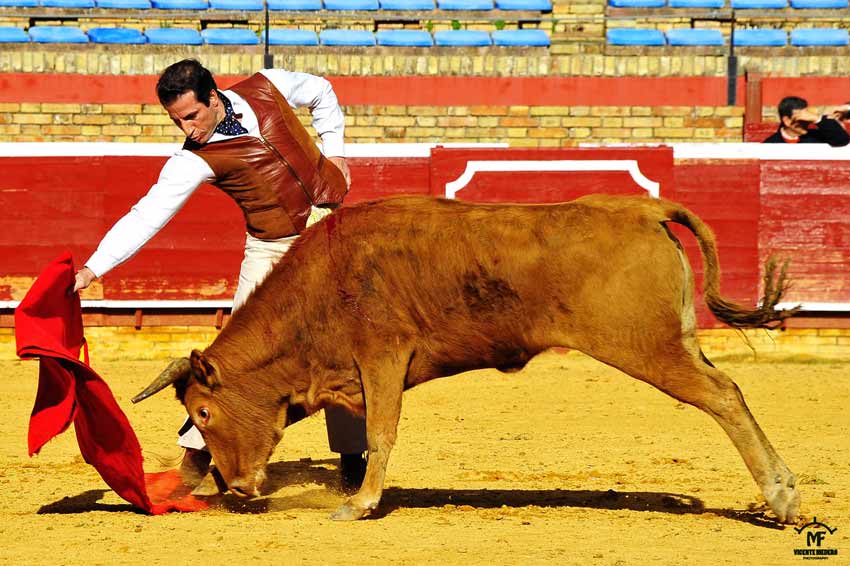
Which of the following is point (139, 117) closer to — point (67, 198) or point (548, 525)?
point (67, 198)

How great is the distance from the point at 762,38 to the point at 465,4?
10.5 feet

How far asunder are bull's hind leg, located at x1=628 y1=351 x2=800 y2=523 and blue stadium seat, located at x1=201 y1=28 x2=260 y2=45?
1008 cm

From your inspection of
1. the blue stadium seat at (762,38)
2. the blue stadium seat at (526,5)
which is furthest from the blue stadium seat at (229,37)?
the blue stadium seat at (762,38)

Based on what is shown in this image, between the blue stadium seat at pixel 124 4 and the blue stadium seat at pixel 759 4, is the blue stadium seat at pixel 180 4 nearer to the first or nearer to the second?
the blue stadium seat at pixel 124 4

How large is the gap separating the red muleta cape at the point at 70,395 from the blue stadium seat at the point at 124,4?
10.1 m

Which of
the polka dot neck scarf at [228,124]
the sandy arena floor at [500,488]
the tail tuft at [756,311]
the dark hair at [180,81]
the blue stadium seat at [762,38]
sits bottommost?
the sandy arena floor at [500,488]

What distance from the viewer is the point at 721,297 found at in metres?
4.98

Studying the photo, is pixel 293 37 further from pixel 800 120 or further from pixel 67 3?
pixel 800 120

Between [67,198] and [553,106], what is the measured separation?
4.46m

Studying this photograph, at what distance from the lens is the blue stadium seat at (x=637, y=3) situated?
14500 mm

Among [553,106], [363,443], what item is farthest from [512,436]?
[553,106]

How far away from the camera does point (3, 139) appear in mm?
12109

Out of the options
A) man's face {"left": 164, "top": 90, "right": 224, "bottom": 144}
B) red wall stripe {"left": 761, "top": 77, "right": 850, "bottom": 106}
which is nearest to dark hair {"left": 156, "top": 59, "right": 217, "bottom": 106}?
man's face {"left": 164, "top": 90, "right": 224, "bottom": 144}

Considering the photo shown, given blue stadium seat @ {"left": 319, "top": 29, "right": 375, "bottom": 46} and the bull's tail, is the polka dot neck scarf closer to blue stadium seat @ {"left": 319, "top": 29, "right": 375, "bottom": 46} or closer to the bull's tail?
the bull's tail
